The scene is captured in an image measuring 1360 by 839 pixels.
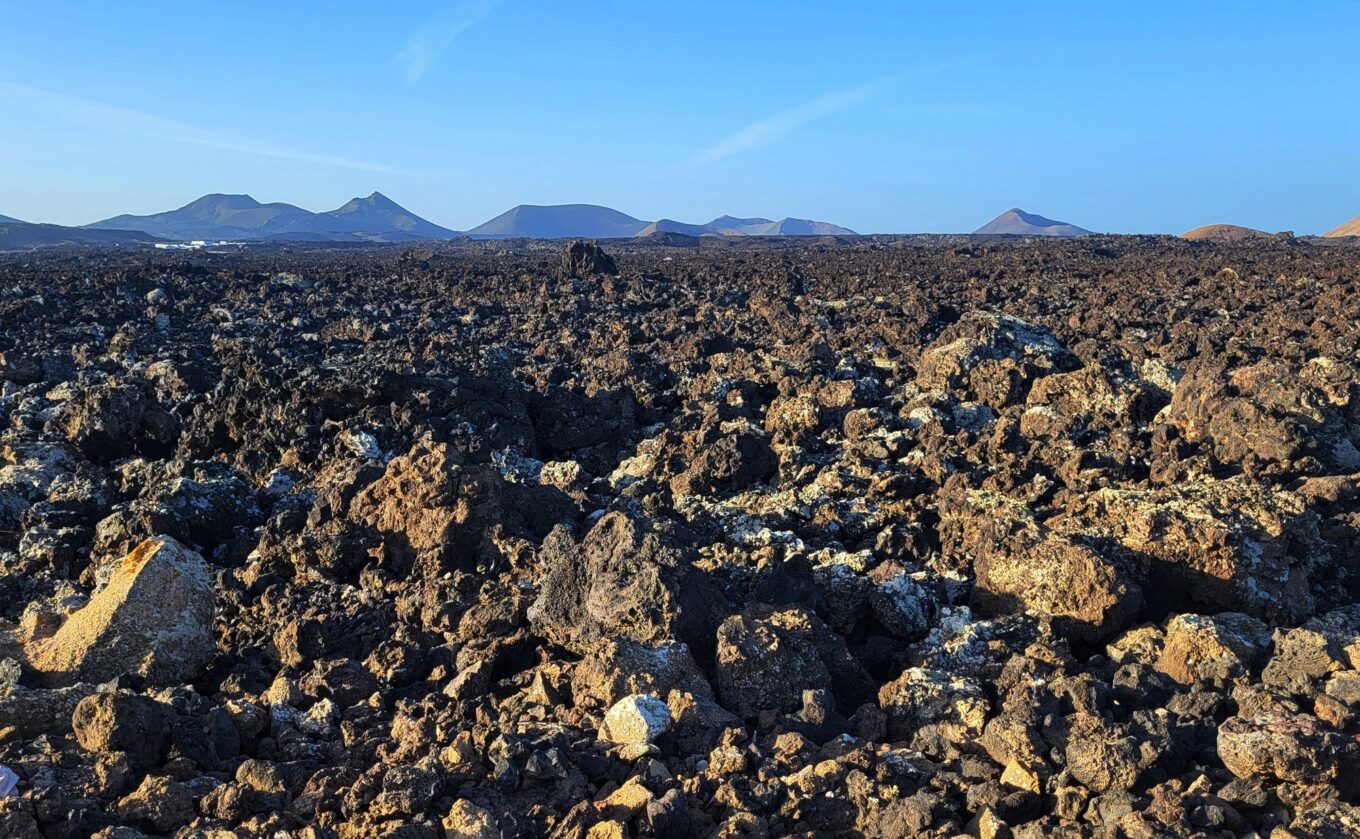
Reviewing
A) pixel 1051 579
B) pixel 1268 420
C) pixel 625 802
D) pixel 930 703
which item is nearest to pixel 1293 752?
pixel 930 703

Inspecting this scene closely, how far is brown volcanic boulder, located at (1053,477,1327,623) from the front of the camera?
4.56 metres

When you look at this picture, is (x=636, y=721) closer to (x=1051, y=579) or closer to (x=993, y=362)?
(x=1051, y=579)

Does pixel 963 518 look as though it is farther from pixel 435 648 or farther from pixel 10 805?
pixel 10 805

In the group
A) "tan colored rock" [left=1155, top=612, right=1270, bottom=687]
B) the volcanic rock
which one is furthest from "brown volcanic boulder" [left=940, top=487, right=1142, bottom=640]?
the volcanic rock

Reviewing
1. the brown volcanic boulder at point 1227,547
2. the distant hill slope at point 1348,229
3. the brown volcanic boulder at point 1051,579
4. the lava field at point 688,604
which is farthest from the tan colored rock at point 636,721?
the distant hill slope at point 1348,229

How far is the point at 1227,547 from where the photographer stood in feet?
15.1

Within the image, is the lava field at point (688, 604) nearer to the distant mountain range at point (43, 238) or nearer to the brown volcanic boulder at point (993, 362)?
the brown volcanic boulder at point (993, 362)

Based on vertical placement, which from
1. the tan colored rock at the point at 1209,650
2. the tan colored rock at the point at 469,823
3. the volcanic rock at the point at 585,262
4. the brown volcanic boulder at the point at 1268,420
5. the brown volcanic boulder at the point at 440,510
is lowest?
the tan colored rock at the point at 469,823

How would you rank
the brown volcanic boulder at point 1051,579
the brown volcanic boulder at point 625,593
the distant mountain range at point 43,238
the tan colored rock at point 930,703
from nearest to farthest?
1. the tan colored rock at point 930,703
2. the brown volcanic boulder at point 625,593
3. the brown volcanic boulder at point 1051,579
4. the distant mountain range at point 43,238

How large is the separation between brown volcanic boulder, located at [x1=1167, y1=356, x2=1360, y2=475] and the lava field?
0.03 meters

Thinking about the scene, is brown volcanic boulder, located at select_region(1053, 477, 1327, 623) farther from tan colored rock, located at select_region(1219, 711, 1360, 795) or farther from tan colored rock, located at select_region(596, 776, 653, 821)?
tan colored rock, located at select_region(596, 776, 653, 821)

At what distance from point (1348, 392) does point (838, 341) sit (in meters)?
6.56

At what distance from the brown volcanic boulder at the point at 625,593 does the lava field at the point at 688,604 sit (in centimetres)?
2

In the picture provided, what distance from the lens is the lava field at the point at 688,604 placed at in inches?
120
